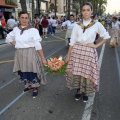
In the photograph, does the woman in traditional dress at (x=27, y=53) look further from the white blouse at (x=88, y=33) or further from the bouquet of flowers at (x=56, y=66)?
the white blouse at (x=88, y=33)

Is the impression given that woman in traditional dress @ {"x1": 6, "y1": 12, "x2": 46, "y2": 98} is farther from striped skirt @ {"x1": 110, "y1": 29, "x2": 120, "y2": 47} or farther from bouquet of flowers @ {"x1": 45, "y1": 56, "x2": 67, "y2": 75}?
striped skirt @ {"x1": 110, "y1": 29, "x2": 120, "y2": 47}

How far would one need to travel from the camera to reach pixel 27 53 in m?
4.19

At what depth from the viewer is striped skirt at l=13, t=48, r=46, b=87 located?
421cm

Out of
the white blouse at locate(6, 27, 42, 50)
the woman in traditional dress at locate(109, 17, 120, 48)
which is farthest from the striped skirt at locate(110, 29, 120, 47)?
the white blouse at locate(6, 27, 42, 50)

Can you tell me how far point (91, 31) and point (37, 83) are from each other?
1.68 m

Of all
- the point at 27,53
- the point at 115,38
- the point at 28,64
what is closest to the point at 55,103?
the point at 28,64

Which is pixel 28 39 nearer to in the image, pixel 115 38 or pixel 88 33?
pixel 88 33

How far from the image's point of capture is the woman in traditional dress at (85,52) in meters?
3.77

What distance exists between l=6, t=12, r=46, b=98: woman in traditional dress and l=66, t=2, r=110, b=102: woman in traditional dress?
634 millimetres

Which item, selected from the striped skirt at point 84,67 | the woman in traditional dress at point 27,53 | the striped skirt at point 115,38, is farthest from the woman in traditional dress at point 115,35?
the striped skirt at point 84,67

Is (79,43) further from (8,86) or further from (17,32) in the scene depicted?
(8,86)

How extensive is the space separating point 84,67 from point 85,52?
0.28 metres

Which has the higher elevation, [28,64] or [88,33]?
[88,33]

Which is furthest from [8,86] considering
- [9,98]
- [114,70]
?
[114,70]
